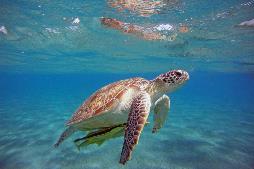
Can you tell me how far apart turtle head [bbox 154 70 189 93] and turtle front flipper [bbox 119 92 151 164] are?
512mm

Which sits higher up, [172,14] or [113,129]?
[172,14]

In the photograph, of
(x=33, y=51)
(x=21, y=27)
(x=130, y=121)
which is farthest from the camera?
(x=33, y=51)

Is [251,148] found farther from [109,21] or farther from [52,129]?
[109,21]

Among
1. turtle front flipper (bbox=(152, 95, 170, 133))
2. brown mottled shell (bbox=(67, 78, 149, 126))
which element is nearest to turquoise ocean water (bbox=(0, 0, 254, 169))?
turtle front flipper (bbox=(152, 95, 170, 133))

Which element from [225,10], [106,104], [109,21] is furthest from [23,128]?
[225,10]

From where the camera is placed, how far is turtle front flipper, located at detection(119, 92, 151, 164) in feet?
9.12

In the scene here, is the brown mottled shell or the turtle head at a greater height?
the turtle head

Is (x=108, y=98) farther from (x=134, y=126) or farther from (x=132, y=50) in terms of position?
(x=132, y=50)

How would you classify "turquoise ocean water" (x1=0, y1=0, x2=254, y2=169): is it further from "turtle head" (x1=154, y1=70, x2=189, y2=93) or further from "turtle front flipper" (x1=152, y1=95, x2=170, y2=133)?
"turtle head" (x1=154, y1=70, x2=189, y2=93)

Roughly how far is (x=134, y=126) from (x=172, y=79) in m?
1.15

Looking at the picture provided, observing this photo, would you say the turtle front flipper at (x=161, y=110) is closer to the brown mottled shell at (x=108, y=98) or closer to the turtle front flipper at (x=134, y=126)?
the brown mottled shell at (x=108, y=98)

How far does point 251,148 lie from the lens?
8664 mm

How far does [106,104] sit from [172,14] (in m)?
10.1

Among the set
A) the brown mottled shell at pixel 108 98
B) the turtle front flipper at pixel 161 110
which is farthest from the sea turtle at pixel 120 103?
the turtle front flipper at pixel 161 110
